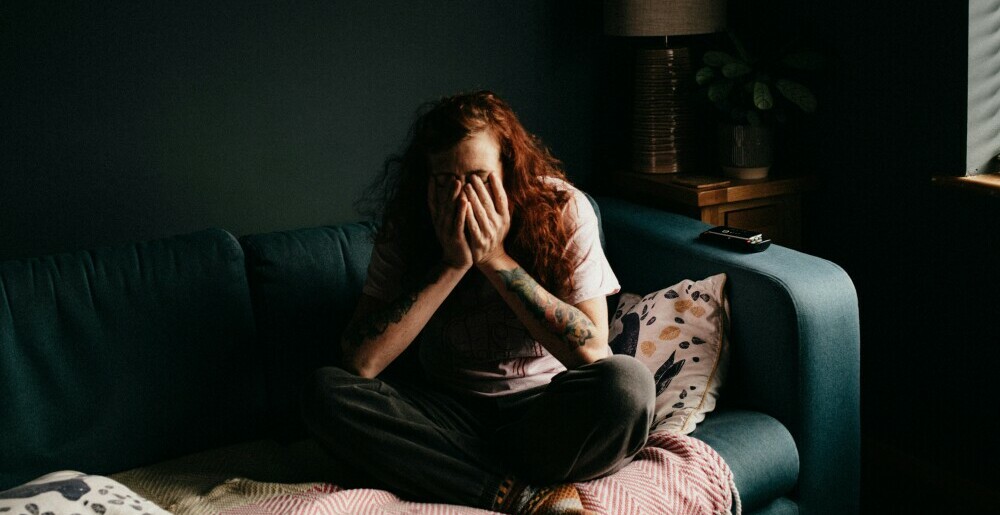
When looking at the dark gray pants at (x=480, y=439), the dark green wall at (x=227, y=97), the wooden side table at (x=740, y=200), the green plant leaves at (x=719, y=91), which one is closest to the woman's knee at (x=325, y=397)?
the dark gray pants at (x=480, y=439)

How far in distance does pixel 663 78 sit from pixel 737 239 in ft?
2.20

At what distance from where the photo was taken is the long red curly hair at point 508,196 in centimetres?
168

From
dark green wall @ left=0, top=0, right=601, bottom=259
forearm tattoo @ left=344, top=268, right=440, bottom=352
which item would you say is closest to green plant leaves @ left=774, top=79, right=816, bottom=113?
dark green wall @ left=0, top=0, right=601, bottom=259

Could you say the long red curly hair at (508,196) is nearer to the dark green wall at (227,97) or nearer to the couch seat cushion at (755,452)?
the couch seat cushion at (755,452)

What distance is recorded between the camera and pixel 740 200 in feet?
7.62

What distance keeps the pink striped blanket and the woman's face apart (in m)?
0.58

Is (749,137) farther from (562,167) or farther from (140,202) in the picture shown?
Answer: (140,202)

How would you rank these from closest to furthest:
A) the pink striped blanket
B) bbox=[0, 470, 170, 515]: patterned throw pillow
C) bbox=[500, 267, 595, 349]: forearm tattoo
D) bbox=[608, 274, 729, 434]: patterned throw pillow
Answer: bbox=[0, 470, 170, 515]: patterned throw pillow
the pink striped blanket
bbox=[500, 267, 595, 349]: forearm tattoo
bbox=[608, 274, 729, 434]: patterned throw pillow

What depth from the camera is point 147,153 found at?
2037mm

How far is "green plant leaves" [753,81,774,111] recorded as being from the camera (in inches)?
87.1

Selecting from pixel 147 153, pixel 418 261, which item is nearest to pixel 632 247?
pixel 418 261

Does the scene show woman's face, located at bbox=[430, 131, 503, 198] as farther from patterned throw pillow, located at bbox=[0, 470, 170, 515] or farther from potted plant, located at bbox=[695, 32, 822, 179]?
potted plant, located at bbox=[695, 32, 822, 179]

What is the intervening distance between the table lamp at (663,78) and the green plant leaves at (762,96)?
0.24 m

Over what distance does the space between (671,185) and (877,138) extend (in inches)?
20.5
